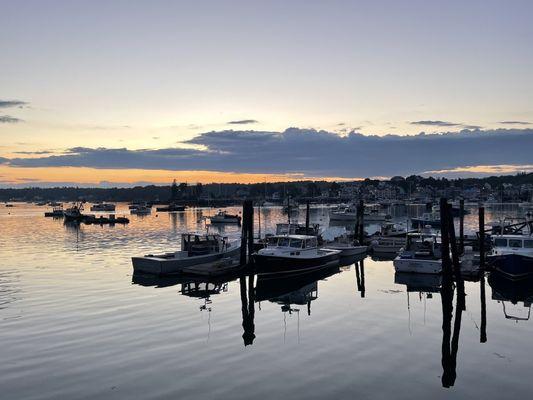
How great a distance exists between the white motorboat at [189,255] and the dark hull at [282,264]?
224 inches

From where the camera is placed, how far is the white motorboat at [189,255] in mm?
40875

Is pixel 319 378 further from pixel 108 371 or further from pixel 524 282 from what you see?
Answer: pixel 524 282

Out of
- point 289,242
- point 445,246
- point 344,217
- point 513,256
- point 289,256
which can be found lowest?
point 344,217

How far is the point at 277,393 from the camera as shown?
1648 centimetres

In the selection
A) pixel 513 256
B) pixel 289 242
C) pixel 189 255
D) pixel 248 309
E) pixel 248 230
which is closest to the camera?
pixel 248 309

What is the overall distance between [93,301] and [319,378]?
17.5m

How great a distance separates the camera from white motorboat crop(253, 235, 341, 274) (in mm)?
40375

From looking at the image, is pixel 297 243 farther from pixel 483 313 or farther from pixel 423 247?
pixel 483 313

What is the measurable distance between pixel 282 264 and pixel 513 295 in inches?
635

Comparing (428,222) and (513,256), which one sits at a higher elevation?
(513,256)

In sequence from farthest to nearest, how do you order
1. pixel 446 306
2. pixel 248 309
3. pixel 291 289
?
pixel 291 289 < pixel 446 306 < pixel 248 309

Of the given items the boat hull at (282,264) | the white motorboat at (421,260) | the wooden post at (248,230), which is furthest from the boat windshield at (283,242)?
the white motorboat at (421,260)

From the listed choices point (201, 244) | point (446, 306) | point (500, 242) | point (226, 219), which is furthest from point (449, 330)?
point (226, 219)

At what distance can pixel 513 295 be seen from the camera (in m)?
33.1
